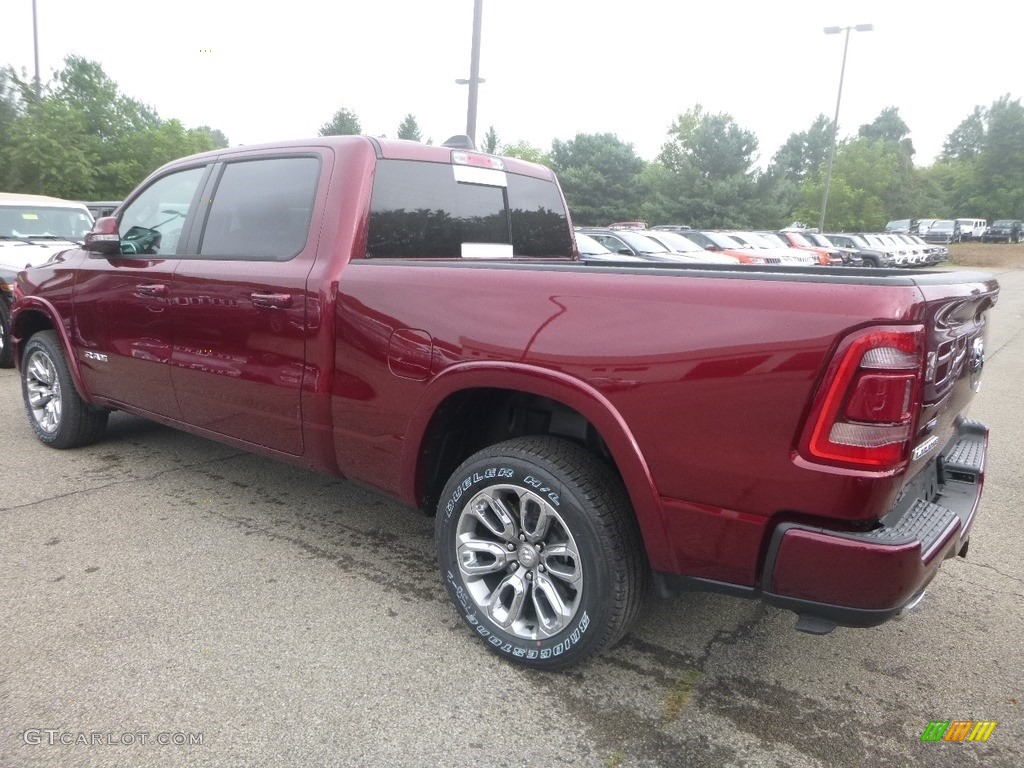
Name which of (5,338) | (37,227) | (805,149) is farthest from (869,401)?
(805,149)

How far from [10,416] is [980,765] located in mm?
6301

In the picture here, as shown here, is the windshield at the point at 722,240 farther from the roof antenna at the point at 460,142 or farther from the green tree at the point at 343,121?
the green tree at the point at 343,121

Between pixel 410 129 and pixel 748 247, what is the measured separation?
51.6 meters

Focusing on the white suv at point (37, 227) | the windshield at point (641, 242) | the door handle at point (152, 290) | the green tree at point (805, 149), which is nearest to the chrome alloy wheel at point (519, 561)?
the door handle at point (152, 290)

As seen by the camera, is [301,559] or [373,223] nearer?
[373,223]

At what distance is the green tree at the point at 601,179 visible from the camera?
5200 cm

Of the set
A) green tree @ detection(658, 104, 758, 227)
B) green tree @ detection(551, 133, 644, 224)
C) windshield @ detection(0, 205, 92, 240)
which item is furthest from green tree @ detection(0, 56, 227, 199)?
green tree @ detection(658, 104, 758, 227)

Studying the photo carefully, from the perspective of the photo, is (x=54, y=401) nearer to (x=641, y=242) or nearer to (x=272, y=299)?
Answer: (x=272, y=299)

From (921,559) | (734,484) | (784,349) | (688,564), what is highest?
(784,349)

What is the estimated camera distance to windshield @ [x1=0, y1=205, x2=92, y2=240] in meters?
8.43

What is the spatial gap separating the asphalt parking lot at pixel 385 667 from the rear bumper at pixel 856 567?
20.1 inches

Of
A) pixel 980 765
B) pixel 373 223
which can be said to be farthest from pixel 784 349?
pixel 373 223

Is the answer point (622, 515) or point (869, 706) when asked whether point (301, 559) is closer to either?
point (622, 515)

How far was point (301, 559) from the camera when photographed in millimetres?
3473
